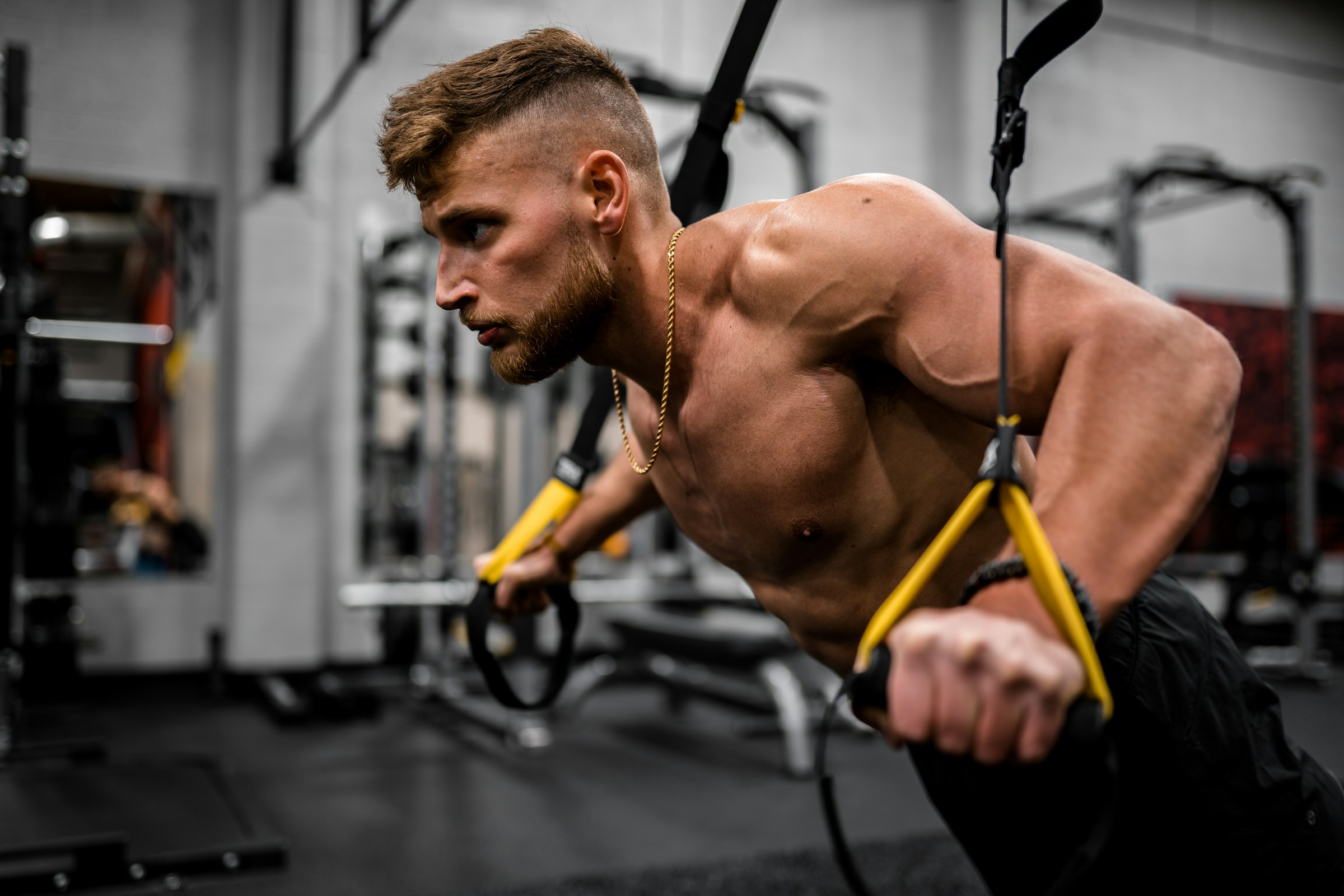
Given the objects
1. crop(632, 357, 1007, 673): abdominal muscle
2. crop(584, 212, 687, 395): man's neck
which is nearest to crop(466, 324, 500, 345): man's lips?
crop(584, 212, 687, 395): man's neck

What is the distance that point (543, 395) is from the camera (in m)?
5.11

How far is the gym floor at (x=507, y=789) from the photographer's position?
8.69ft

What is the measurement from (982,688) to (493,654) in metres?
0.86

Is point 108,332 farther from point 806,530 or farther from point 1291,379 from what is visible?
point 1291,379

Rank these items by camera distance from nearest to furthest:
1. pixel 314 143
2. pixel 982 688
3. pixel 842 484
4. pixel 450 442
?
1. pixel 982 688
2. pixel 842 484
3. pixel 450 442
4. pixel 314 143

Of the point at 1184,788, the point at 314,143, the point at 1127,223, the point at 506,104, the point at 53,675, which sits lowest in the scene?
the point at 53,675

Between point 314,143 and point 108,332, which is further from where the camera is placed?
point 314,143

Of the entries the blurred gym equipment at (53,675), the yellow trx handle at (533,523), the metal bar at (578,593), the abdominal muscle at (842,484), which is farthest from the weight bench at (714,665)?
the abdominal muscle at (842,484)

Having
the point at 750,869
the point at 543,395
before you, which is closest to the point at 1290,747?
the point at 750,869

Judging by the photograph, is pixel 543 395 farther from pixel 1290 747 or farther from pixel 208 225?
pixel 1290 747

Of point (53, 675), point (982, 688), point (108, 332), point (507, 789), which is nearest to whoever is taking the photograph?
point (982, 688)

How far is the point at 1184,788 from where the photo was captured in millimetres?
1100

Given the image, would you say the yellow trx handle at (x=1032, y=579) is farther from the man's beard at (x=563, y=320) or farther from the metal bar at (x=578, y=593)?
the metal bar at (x=578, y=593)

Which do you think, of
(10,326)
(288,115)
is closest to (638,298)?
(10,326)
